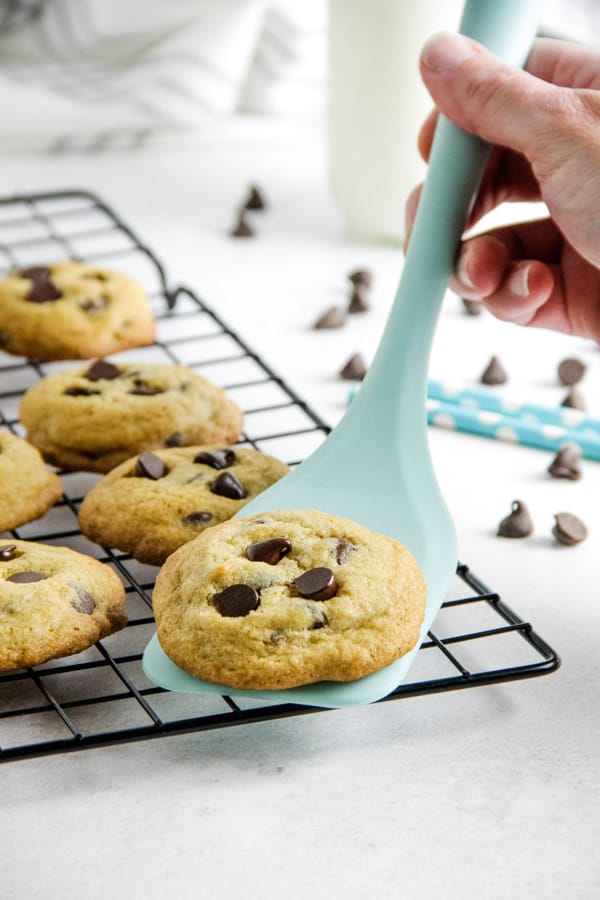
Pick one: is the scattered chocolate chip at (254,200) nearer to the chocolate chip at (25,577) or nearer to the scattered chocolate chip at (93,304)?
the scattered chocolate chip at (93,304)

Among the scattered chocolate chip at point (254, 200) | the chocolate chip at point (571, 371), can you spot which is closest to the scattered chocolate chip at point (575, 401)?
the chocolate chip at point (571, 371)

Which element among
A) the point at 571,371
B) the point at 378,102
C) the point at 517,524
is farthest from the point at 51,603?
the point at 378,102

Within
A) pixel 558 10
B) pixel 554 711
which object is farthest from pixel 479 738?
pixel 558 10

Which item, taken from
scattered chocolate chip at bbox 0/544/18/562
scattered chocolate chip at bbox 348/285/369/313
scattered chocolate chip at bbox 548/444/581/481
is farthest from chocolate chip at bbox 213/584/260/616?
scattered chocolate chip at bbox 348/285/369/313

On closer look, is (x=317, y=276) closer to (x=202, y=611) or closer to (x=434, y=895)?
(x=202, y=611)

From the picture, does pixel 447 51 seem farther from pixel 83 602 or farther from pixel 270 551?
pixel 83 602

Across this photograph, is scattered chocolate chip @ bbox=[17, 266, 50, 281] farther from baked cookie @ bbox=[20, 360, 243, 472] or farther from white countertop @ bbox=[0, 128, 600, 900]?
white countertop @ bbox=[0, 128, 600, 900]
